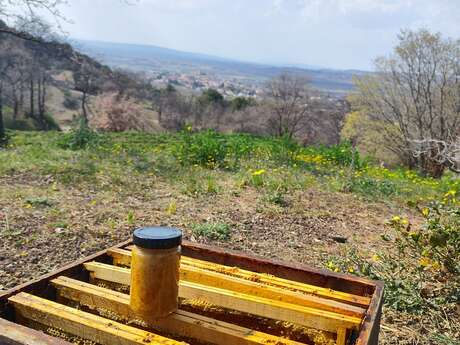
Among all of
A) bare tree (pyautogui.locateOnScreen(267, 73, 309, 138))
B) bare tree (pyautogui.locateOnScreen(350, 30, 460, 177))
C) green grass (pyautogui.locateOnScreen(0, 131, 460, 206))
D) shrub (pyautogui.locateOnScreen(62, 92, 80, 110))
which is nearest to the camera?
green grass (pyautogui.locateOnScreen(0, 131, 460, 206))

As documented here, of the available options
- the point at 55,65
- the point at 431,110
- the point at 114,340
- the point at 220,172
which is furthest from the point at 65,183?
the point at 55,65

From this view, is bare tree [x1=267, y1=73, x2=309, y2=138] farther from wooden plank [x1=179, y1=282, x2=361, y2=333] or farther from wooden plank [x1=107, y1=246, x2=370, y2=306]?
wooden plank [x1=179, y1=282, x2=361, y2=333]

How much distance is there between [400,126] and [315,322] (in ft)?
60.7

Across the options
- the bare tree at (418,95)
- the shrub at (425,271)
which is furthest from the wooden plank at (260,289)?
the bare tree at (418,95)

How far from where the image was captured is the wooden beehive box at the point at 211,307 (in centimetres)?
153

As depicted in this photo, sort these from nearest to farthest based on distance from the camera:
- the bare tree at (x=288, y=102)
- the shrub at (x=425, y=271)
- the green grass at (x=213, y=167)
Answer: the shrub at (x=425, y=271) < the green grass at (x=213, y=167) < the bare tree at (x=288, y=102)

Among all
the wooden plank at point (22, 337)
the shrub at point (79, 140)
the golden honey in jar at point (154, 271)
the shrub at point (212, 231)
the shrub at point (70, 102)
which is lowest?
the shrub at point (70, 102)

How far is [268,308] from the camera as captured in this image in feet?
5.59

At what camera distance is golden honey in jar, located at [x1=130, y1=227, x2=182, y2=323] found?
1465 mm

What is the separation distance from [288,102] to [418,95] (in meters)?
18.3

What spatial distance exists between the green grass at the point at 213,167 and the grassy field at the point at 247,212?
1.3 inches

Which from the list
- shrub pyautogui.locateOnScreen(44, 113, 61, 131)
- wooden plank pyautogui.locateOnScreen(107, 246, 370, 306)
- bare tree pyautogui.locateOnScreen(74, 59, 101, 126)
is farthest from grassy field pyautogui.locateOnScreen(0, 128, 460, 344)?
bare tree pyautogui.locateOnScreen(74, 59, 101, 126)

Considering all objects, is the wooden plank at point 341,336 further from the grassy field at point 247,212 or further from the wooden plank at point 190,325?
the grassy field at point 247,212

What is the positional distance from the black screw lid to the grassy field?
204 cm
